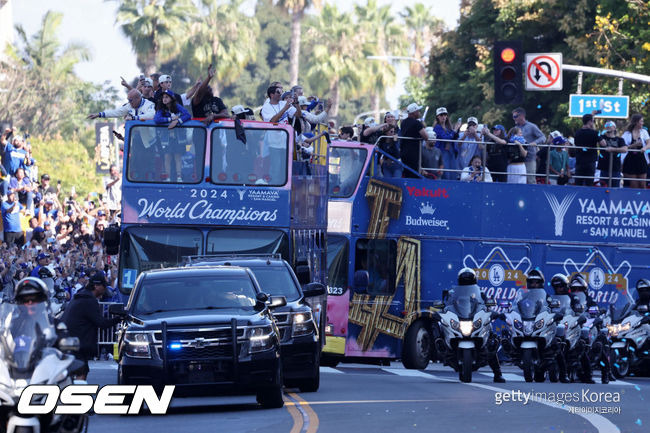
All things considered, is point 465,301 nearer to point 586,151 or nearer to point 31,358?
point 586,151

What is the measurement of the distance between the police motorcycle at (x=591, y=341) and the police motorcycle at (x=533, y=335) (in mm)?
975

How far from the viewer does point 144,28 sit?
81625 millimetres

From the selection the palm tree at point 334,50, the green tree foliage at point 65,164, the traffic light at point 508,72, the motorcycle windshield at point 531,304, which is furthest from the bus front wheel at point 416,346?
the palm tree at point 334,50

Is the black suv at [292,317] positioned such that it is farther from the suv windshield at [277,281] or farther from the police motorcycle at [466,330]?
the police motorcycle at [466,330]

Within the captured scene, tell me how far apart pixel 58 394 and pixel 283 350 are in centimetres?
794

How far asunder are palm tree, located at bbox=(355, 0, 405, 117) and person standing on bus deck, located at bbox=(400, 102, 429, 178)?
233 feet

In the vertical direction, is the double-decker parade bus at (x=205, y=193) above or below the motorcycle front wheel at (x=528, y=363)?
above

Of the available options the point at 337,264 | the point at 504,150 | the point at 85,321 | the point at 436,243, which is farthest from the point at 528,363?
the point at 85,321

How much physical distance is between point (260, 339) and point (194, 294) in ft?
4.25

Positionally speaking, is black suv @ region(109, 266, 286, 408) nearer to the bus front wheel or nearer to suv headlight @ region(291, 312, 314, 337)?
suv headlight @ region(291, 312, 314, 337)

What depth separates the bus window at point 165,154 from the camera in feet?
73.5

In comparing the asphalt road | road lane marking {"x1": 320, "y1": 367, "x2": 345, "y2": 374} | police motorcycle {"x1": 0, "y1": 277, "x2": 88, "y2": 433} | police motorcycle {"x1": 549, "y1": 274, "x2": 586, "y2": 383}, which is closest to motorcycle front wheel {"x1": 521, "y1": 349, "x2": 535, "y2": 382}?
the asphalt road

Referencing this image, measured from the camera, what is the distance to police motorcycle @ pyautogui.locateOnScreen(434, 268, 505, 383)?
893 inches

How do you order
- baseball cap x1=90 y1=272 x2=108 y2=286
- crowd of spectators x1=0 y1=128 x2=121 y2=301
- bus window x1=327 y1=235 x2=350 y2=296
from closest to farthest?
baseball cap x1=90 y1=272 x2=108 y2=286, bus window x1=327 y1=235 x2=350 y2=296, crowd of spectators x1=0 y1=128 x2=121 y2=301
